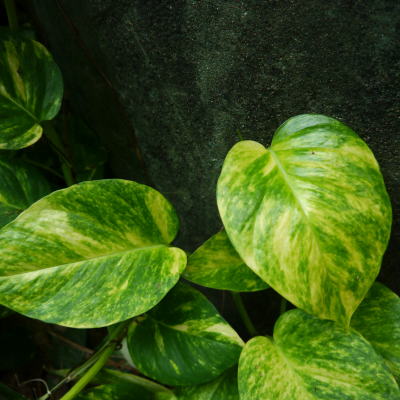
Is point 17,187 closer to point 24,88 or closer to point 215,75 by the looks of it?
point 24,88

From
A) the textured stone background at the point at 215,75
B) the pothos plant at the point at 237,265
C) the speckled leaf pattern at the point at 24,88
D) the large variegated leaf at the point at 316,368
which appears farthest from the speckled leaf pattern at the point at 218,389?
the speckled leaf pattern at the point at 24,88

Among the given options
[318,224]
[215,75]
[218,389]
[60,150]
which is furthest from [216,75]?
[218,389]

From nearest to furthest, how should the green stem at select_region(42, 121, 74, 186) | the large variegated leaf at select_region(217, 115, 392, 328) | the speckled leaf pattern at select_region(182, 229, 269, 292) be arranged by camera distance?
1. the large variegated leaf at select_region(217, 115, 392, 328)
2. the speckled leaf pattern at select_region(182, 229, 269, 292)
3. the green stem at select_region(42, 121, 74, 186)

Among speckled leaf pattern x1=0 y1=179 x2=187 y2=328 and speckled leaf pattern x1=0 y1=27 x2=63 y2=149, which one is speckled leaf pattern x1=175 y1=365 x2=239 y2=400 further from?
speckled leaf pattern x1=0 y1=27 x2=63 y2=149

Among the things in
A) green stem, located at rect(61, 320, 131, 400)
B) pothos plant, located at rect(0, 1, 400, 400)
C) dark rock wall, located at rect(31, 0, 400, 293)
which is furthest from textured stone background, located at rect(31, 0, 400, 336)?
green stem, located at rect(61, 320, 131, 400)

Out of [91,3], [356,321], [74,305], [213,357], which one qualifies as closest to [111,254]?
[74,305]

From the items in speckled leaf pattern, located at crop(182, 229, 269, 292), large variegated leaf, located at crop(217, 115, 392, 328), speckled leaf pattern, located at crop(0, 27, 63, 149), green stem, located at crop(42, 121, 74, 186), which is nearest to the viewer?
large variegated leaf, located at crop(217, 115, 392, 328)
